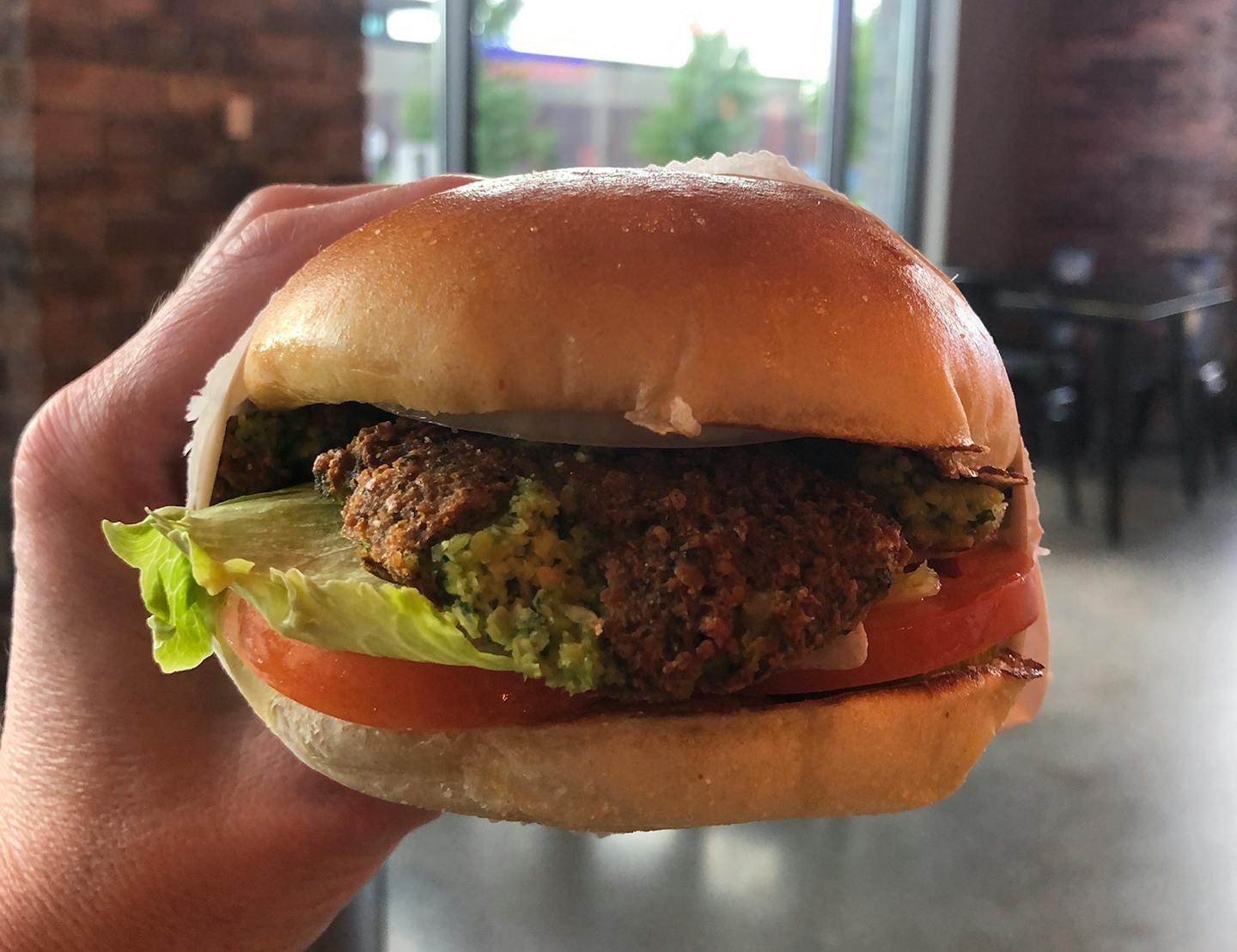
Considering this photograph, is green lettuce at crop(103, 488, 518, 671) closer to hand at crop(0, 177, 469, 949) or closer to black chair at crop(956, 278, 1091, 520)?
hand at crop(0, 177, 469, 949)

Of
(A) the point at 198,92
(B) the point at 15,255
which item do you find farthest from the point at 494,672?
(A) the point at 198,92

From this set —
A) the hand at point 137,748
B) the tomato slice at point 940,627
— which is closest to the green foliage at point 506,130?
the hand at point 137,748

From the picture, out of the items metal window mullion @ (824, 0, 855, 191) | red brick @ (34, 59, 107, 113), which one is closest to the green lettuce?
red brick @ (34, 59, 107, 113)

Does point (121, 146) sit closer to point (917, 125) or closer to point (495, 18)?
point (495, 18)

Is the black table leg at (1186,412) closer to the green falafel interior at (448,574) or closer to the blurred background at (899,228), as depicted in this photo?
the blurred background at (899,228)

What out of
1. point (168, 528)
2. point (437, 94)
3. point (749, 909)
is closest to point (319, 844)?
point (168, 528)
